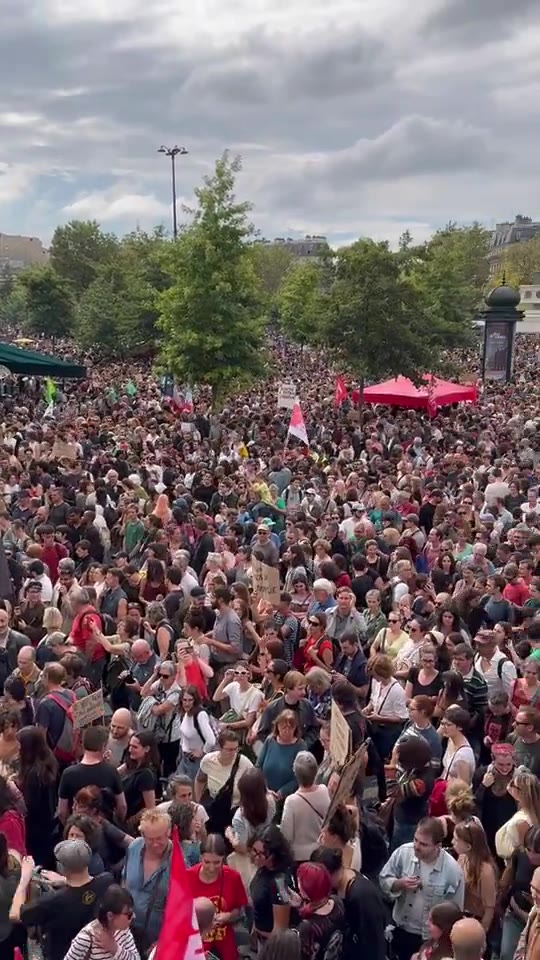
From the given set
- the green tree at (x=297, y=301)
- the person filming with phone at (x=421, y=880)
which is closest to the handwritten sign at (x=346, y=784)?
the person filming with phone at (x=421, y=880)

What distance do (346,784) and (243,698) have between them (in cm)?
193

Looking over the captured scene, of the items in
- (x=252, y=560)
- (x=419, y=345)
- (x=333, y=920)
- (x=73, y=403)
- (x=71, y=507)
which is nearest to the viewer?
(x=333, y=920)

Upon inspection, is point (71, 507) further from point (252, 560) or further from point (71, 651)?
point (71, 651)

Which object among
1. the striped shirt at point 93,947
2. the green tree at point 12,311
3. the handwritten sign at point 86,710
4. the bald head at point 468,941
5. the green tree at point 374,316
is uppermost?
the green tree at point 374,316

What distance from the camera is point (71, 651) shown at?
279 inches

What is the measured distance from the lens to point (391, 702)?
653cm

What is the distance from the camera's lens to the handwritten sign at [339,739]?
5.17m

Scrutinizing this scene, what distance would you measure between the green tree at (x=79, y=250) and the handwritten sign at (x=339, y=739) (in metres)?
76.2

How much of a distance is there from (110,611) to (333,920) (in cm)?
478

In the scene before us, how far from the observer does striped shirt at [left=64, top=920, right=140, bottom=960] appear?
13.1 ft

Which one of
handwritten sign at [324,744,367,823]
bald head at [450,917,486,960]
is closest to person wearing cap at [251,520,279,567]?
handwritten sign at [324,744,367,823]

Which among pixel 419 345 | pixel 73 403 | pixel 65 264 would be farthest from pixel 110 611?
pixel 65 264

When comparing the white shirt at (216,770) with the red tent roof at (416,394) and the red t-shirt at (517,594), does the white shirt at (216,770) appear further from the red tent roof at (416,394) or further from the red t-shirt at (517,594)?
the red tent roof at (416,394)

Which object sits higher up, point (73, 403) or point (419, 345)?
point (419, 345)
